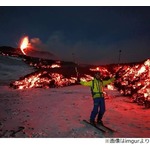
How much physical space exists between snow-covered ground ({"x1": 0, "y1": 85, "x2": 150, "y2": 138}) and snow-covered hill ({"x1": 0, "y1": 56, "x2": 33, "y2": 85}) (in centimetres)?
685

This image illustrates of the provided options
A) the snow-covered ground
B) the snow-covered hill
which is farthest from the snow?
the snow-covered hill

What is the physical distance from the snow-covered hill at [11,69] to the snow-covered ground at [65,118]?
6.85 meters

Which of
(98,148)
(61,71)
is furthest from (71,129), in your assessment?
(61,71)

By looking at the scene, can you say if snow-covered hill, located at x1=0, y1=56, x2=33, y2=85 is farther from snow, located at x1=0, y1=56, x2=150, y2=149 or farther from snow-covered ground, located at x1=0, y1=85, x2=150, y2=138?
snow-covered ground, located at x1=0, y1=85, x2=150, y2=138

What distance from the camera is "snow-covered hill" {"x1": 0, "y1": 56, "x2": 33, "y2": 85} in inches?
659

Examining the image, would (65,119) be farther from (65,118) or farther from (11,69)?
(11,69)

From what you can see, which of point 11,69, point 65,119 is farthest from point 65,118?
point 11,69

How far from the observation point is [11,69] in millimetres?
18000

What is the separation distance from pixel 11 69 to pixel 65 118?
11.6 m

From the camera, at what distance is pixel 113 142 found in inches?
241

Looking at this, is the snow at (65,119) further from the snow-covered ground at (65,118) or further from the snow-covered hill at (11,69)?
the snow-covered hill at (11,69)

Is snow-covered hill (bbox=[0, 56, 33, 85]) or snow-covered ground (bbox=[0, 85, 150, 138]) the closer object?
snow-covered ground (bbox=[0, 85, 150, 138])
